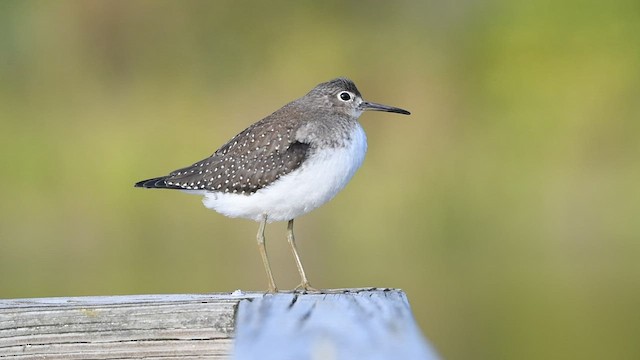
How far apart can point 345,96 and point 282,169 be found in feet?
2.96

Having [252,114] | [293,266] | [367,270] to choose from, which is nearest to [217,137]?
[252,114]

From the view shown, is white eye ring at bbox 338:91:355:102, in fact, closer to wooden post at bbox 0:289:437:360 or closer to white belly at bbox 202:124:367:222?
white belly at bbox 202:124:367:222

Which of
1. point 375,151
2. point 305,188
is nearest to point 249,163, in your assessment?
point 305,188

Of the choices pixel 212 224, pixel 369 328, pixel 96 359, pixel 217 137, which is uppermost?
pixel 369 328

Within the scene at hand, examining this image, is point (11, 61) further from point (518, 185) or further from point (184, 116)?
point (518, 185)

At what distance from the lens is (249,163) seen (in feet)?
22.2

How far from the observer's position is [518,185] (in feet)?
47.1

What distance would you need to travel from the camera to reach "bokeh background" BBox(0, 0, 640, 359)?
11.8 meters

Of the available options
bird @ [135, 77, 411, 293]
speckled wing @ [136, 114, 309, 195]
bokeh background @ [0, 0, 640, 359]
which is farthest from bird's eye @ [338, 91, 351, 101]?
bokeh background @ [0, 0, 640, 359]

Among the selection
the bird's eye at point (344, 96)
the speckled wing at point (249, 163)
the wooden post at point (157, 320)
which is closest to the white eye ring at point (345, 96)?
the bird's eye at point (344, 96)

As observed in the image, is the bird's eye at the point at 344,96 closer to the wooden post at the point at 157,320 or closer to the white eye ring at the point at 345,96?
the white eye ring at the point at 345,96

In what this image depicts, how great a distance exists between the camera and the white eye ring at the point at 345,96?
7.25 m

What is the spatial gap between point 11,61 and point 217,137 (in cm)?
370

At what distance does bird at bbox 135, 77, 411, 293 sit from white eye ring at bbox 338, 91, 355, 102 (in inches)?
4.7
